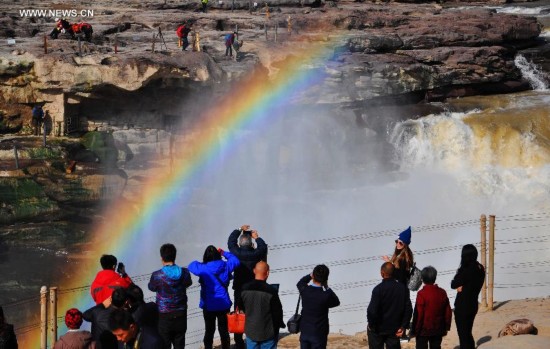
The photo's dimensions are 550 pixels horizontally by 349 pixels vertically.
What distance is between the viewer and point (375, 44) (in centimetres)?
3045

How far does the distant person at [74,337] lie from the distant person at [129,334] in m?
0.30

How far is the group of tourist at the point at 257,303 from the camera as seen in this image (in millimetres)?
8172

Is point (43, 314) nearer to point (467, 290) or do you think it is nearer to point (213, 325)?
point (213, 325)

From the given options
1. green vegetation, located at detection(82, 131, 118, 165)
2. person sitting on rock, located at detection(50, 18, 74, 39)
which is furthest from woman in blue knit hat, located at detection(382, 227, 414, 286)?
person sitting on rock, located at detection(50, 18, 74, 39)

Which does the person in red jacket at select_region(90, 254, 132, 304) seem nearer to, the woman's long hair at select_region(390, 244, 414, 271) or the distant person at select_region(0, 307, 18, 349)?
the distant person at select_region(0, 307, 18, 349)

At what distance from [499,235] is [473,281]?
13.3 meters

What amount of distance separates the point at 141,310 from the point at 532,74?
27.2m

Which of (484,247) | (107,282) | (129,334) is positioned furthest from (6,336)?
(484,247)

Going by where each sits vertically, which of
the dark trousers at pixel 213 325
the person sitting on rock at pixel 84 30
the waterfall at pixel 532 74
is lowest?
the dark trousers at pixel 213 325

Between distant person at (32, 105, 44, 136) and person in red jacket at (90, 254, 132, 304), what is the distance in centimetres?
1553

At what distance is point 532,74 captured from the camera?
32.6 m

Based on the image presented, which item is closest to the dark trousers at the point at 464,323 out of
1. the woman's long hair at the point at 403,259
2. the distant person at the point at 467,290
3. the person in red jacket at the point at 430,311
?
the distant person at the point at 467,290

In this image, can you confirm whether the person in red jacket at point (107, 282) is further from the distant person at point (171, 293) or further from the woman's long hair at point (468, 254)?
the woman's long hair at point (468, 254)

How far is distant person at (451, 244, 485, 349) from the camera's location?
10.4 metres
